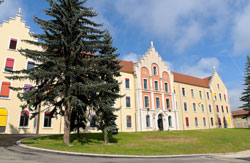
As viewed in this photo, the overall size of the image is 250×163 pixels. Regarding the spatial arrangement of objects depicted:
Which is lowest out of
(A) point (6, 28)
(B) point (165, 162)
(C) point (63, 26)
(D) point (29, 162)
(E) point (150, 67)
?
(B) point (165, 162)

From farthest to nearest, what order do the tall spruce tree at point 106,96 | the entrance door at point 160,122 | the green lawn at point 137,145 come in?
the entrance door at point 160,122
the tall spruce tree at point 106,96
the green lawn at point 137,145

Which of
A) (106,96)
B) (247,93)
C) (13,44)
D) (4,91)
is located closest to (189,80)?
(247,93)

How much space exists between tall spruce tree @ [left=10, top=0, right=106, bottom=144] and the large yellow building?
178cm

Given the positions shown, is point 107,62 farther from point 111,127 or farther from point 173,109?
point 173,109

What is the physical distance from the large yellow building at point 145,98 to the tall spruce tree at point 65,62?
70.2 inches

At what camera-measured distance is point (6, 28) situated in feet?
80.5

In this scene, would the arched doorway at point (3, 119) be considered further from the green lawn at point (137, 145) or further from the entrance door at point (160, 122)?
the entrance door at point (160, 122)

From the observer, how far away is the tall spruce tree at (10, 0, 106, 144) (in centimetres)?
1356

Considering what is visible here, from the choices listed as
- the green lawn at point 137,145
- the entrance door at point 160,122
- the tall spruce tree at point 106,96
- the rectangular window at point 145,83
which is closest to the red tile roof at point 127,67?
the rectangular window at point 145,83

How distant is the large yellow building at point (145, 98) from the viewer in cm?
2303

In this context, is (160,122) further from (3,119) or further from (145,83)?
(3,119)

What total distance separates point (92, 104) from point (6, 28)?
1870 centimetres

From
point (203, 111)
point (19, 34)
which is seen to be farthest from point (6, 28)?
point (203, 111)

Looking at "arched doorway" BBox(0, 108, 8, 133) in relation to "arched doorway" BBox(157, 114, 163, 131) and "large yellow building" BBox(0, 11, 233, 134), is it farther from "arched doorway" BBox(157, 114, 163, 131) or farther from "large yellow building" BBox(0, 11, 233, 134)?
"arched doorway" BBox(157, 114, 163, 131)
